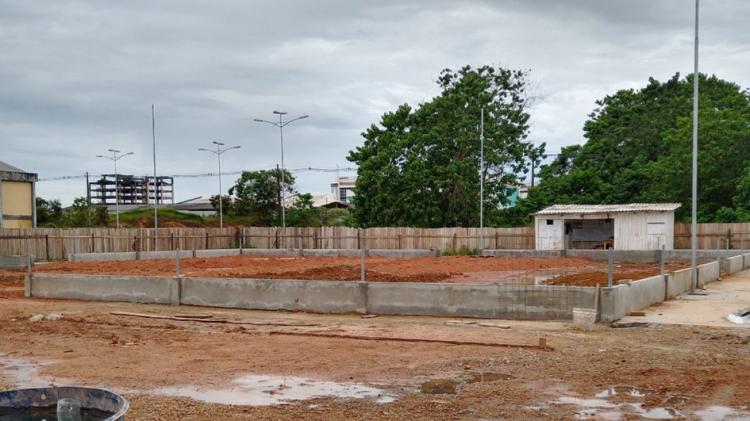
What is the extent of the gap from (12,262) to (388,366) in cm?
2969

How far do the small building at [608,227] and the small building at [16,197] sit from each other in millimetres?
31374

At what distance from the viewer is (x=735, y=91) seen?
5119 cm

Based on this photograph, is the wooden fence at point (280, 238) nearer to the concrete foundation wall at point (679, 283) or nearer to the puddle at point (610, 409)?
Answer: the concrete foundation wall at point (679, 283)

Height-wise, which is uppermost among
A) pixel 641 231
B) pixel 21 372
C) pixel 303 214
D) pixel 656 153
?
pixel 656 153

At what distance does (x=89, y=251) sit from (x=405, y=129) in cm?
2316

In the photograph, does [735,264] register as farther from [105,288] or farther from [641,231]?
[105,288]

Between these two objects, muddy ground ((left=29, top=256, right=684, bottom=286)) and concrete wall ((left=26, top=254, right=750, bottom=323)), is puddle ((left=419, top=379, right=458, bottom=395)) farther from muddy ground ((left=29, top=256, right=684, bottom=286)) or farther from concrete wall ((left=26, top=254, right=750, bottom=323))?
muddy ground ((left=29, top=256, right=684, bottom=286))

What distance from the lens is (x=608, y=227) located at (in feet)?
139

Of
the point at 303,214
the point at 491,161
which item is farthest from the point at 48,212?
the point at 491,161

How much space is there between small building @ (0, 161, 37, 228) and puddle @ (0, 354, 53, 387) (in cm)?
3400

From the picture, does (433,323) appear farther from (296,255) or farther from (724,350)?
(296,255)

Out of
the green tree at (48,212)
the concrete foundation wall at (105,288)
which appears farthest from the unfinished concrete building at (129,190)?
the concrete foundation wall at (105,288)

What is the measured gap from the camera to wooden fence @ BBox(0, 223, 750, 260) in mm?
36969

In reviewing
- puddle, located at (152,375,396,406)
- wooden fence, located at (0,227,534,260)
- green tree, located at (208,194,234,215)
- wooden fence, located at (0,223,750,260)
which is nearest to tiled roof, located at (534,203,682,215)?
wooden fence, located at (0,223,750,260)
